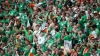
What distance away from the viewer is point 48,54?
7.09 meters

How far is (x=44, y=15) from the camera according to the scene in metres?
8.24

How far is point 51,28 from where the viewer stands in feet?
25.0

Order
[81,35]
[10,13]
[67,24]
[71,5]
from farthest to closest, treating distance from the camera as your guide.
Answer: [10,13] → [71,5] → [67,24] → [81,35]

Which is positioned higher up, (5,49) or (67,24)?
(67,24)

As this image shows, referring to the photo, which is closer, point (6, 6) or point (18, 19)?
point (18, 19)

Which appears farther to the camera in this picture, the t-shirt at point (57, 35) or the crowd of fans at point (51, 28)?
the t-shirt at point (57, 35)

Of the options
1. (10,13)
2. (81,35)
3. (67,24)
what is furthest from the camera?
(10,13)

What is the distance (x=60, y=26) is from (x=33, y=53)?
0.88m

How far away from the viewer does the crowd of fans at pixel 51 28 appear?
7.02 m

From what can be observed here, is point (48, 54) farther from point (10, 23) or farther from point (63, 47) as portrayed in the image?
point (10, 23)

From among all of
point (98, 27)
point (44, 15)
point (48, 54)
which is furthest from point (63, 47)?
point (44, 15)

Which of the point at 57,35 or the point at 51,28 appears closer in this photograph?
the point at 57,35

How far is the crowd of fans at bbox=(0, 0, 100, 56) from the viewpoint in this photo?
7.02 metres

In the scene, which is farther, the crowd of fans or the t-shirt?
the t-shirt
